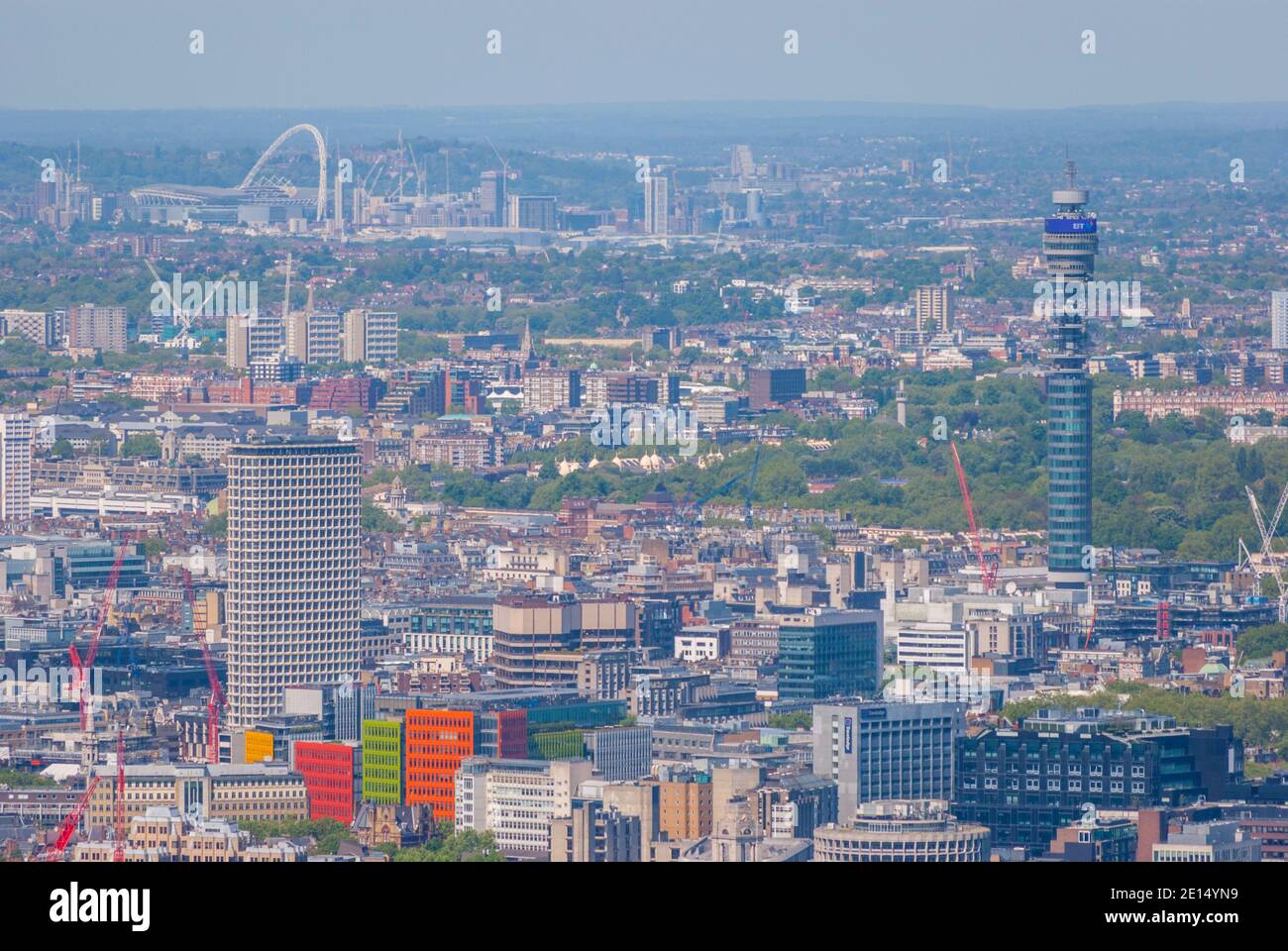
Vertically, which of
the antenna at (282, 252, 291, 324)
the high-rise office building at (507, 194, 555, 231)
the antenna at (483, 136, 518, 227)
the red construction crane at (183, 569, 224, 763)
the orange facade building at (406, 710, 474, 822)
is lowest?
the red construction crane at (183, 569, 224, 763)

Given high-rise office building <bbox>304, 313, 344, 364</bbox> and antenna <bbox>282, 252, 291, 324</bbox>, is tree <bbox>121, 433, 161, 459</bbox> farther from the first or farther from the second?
antenna <bbox>282, 252, 291, 324</bbox>

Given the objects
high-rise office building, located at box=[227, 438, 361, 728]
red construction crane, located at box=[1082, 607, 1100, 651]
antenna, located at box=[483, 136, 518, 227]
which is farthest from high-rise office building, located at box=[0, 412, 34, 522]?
antenna, located at box=[483, 136, 518, 227]

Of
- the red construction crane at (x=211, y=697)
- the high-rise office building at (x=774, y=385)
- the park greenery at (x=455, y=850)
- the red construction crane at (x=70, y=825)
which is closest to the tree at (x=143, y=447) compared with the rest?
the high-rise office building at (x=774, y=385)

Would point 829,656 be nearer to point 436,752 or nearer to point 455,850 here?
point 436,752

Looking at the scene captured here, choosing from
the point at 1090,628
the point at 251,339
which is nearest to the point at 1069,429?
the point at 1090,628

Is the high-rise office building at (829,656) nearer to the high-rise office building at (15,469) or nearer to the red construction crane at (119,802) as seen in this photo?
the red construction crane at (119,802)

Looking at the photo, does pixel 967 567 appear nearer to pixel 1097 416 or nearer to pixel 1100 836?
pixel 1097 416

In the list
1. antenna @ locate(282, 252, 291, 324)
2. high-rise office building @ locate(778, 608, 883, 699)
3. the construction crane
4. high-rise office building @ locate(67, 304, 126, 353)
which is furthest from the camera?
antenna @ locate(282, 252, 291, 324)
